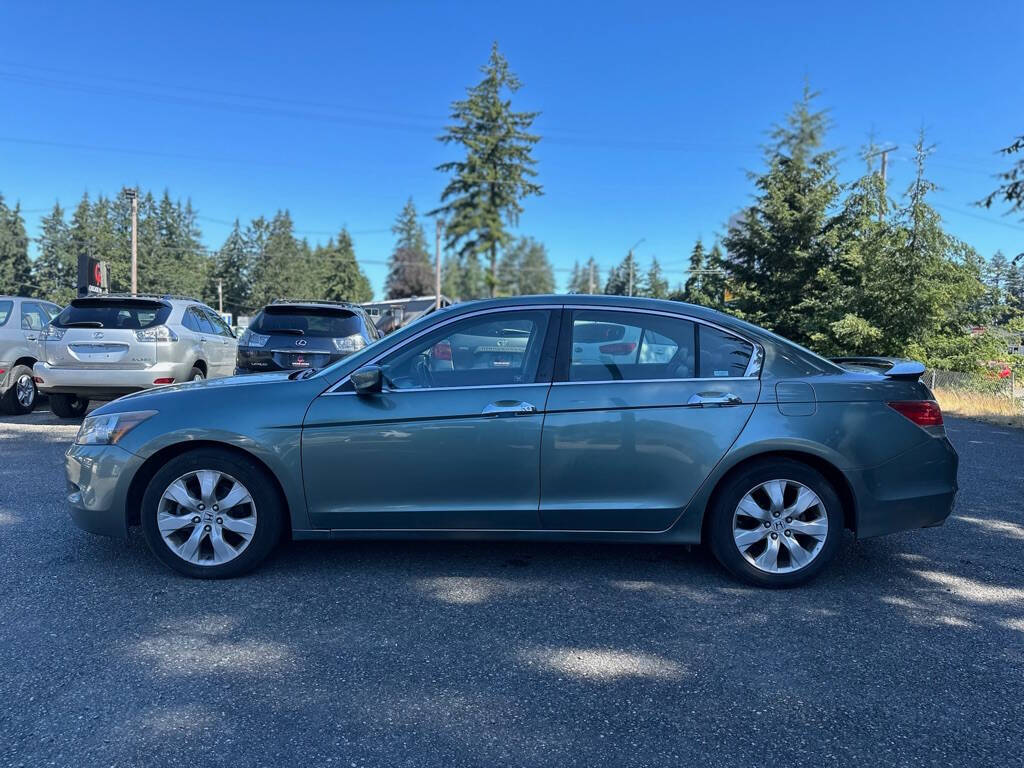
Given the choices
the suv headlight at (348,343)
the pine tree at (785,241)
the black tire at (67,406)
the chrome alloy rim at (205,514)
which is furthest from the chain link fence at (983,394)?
the black tire at (67,406)

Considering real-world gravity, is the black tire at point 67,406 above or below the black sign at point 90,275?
below

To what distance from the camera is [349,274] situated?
89.8 m

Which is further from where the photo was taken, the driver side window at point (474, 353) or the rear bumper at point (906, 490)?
the driver side window at point (474, 353)

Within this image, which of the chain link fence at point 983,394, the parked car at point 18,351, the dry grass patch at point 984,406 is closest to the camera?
the parked car at point 18,351

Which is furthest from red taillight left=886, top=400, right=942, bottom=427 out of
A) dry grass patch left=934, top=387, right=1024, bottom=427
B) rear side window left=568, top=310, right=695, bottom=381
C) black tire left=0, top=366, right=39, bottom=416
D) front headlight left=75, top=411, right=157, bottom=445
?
black tire left=0, top=366, right=39, bottom=416

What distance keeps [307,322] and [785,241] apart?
16.5 m

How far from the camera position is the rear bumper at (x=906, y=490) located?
371cm

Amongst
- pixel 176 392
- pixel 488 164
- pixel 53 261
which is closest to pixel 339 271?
pixel 53 261

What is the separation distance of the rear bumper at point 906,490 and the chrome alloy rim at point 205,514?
3344 mm

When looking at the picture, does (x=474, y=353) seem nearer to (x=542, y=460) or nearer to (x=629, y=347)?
(x=542, y=460)

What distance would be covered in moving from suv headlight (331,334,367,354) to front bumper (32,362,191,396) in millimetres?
2209

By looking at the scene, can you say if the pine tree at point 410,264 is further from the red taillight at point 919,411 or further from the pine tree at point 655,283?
the red taillight at point 919,411

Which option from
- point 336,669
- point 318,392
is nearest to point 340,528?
point 318,392

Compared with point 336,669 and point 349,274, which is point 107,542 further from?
point 349,274
